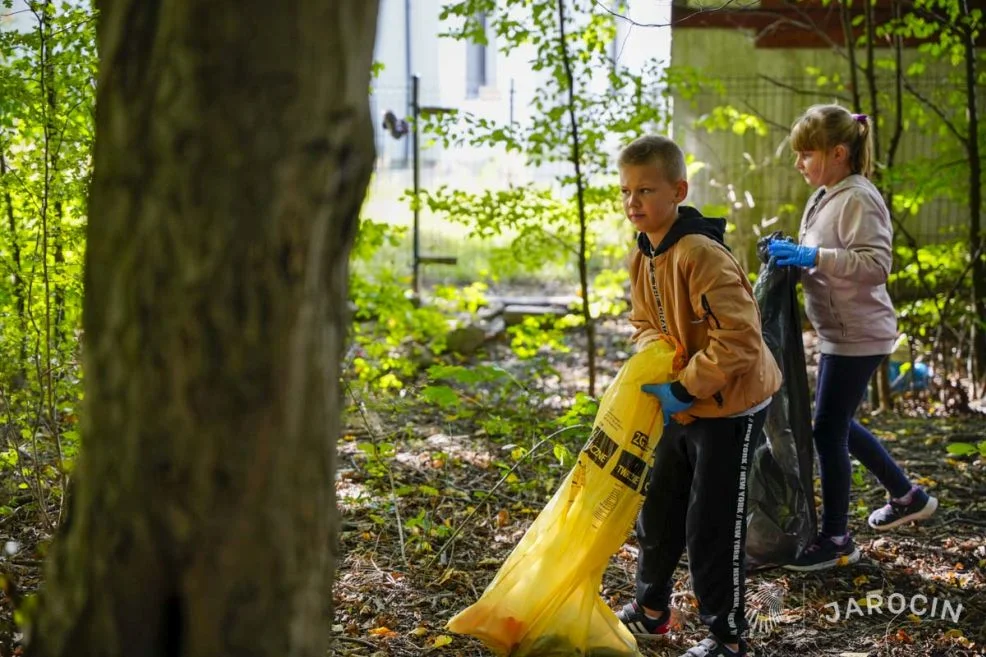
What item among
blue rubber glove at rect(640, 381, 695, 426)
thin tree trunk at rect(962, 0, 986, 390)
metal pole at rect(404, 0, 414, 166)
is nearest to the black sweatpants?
blue rubber glove at rect(640, 381, 695, 426)

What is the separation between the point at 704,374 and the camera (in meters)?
2.94

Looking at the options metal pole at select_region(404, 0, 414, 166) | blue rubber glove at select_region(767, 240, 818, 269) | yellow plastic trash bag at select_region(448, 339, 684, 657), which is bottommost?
yellow plastic trash bag at select_region(448, 339, 684, 657)

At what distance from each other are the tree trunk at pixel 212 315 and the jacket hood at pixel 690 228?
1.44m

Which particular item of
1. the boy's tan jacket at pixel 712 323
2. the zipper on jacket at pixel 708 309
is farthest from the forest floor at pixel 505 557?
the zipper on jacket at pixel 708 309

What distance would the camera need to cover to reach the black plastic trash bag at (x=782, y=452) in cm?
385

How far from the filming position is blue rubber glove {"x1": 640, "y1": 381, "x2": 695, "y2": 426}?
9.89 ft

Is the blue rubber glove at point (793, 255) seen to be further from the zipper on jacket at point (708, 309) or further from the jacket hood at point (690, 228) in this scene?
the zipper on jacket at point (708, 309)

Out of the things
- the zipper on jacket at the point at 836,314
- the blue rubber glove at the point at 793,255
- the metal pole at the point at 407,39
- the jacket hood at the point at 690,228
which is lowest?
the zipper on jacket at the point at 836,314

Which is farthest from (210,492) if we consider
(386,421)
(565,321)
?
(565,321)

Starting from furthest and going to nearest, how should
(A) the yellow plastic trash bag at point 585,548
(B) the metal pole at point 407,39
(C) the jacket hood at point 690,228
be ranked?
1. (B) the metal pole at point 407,39
2. (C) the jacket hood at point 690,228
3. (A) the yellow plastic trash bag at point 585,548

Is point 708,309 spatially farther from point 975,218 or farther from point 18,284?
point 975,218

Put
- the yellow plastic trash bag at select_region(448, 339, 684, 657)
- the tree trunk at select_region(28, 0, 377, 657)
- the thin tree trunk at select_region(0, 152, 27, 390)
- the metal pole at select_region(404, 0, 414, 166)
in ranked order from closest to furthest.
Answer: the tree trunk at select_region(28, 0, 377, 657), the yellow plastic trash bag at select_region(448, 339, 684, 657), the thin tree trunk at select_region(0, 152, 27, 390), the metal pole at select_region(404, 0, 414, 166)

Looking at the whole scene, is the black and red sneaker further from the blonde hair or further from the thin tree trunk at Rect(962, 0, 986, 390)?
the thin tree trunk at Rect(962, 0, 986, 390)

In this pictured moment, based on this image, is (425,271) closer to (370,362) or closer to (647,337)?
(370,362)
